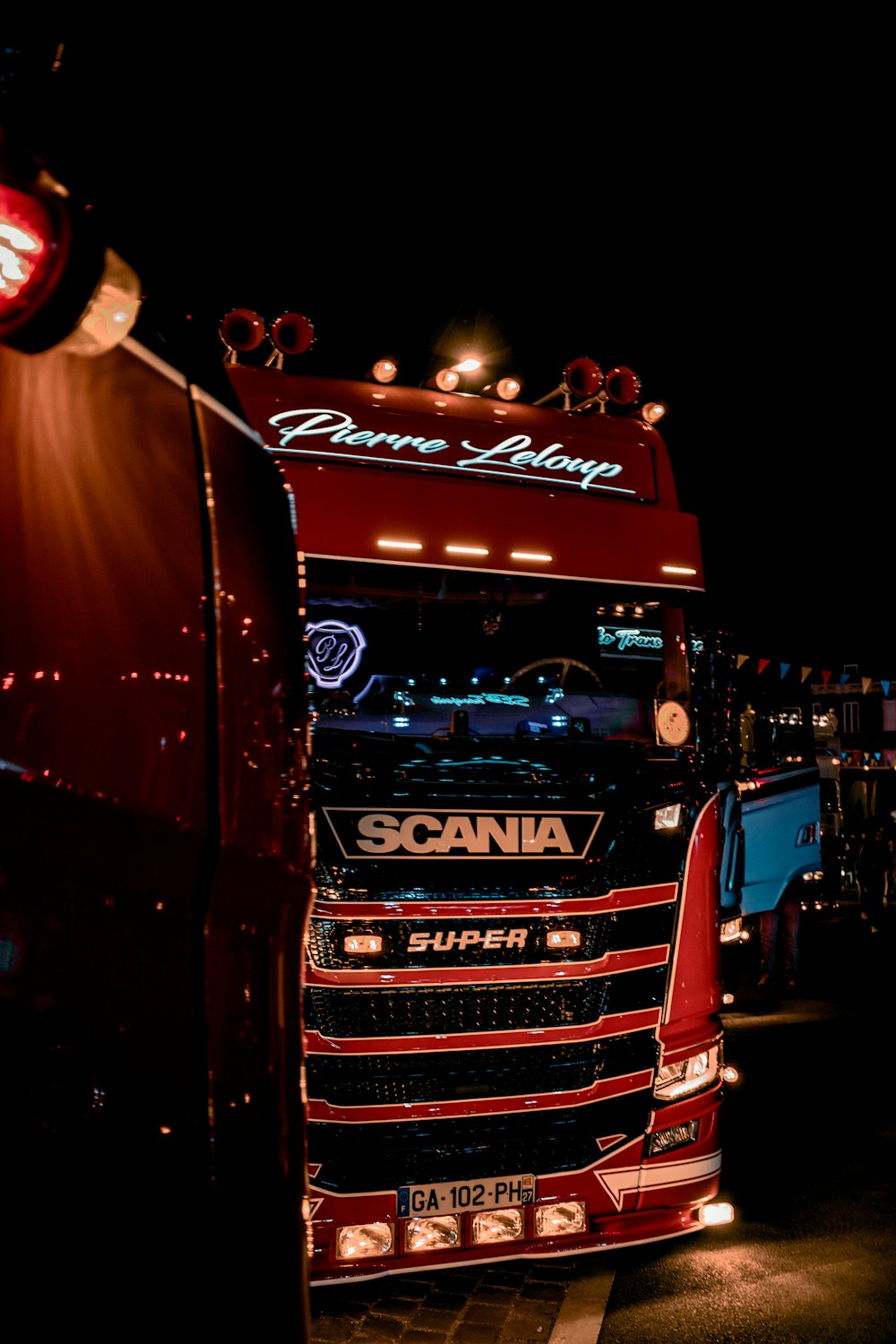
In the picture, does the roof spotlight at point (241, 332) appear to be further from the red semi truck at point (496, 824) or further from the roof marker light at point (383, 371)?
the roof marker light at point (383, 371)

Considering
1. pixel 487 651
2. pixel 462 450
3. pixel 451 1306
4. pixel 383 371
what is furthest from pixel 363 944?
pixel 383 371

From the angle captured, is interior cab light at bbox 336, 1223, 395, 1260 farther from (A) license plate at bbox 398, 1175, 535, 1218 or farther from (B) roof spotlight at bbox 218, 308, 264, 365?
(B) roof spotlight at bbox 218, 308, 264, 365

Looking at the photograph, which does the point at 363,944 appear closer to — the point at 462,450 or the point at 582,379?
the point at 462,450

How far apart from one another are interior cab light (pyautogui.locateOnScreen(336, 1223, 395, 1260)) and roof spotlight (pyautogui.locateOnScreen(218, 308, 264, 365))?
3522 mm

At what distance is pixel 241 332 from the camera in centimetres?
452

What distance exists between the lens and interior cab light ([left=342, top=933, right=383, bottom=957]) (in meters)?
3.54

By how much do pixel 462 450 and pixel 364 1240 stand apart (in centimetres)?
306

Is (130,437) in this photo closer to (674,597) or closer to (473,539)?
(473,539)

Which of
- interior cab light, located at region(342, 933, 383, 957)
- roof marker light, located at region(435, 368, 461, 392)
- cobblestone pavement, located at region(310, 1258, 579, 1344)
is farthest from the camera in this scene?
roof marker light, located at region(435, 368, 461, 392)

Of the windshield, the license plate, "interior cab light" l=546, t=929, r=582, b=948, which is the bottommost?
the license plate

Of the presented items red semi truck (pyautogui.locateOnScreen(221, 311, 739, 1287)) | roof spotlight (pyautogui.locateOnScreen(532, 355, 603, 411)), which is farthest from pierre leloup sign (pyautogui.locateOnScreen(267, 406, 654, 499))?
roof spotlight (pyautogui.locateOnScreen(532, 355, 603, 411))

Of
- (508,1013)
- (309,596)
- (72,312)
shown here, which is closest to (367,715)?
(309,596)

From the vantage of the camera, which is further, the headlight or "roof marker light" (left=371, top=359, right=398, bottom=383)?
"roof marker light" (left=371, top=359, right=398, bottom=383)

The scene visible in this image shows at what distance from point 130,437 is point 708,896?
3.29 meters
